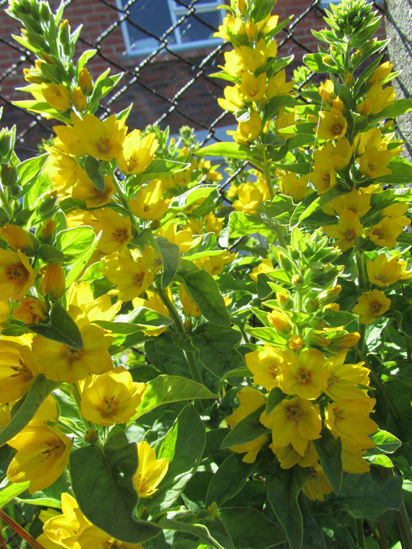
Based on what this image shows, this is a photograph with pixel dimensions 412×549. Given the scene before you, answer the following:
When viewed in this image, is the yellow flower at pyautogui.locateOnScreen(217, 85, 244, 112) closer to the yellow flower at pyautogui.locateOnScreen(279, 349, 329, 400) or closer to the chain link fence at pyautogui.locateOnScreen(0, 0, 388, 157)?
the yellow flower at pyautogui.locateOnScreen(279, 349, 329, 400)

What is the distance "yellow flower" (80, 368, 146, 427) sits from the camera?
55 centimetres

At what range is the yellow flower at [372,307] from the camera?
2.80 ft

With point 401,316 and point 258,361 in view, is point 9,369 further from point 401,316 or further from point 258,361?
point 401,316

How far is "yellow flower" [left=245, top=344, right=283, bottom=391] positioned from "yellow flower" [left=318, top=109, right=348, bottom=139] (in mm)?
418

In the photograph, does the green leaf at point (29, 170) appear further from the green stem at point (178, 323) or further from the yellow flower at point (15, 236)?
the green stem at point (178, 323)

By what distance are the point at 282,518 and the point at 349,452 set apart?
130 mm

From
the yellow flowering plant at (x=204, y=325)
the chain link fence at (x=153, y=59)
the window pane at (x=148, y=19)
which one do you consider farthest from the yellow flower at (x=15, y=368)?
the window pane at (x=148, y=19)

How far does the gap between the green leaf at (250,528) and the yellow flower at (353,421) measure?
158 mm

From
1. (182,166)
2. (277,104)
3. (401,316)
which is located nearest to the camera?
(182,166)

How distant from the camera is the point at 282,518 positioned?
2.05 feet

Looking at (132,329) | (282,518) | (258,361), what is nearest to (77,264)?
(132,329)

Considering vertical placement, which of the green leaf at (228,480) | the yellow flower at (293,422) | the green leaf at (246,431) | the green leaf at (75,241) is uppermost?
the green leaf at (75,241)

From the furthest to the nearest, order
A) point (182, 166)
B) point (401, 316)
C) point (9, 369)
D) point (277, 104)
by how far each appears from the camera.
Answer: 1. point (277, 104)
2. point (401, 316)
3. point (182, 166)
4. point (9, 369)

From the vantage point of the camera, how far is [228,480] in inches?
27.1
